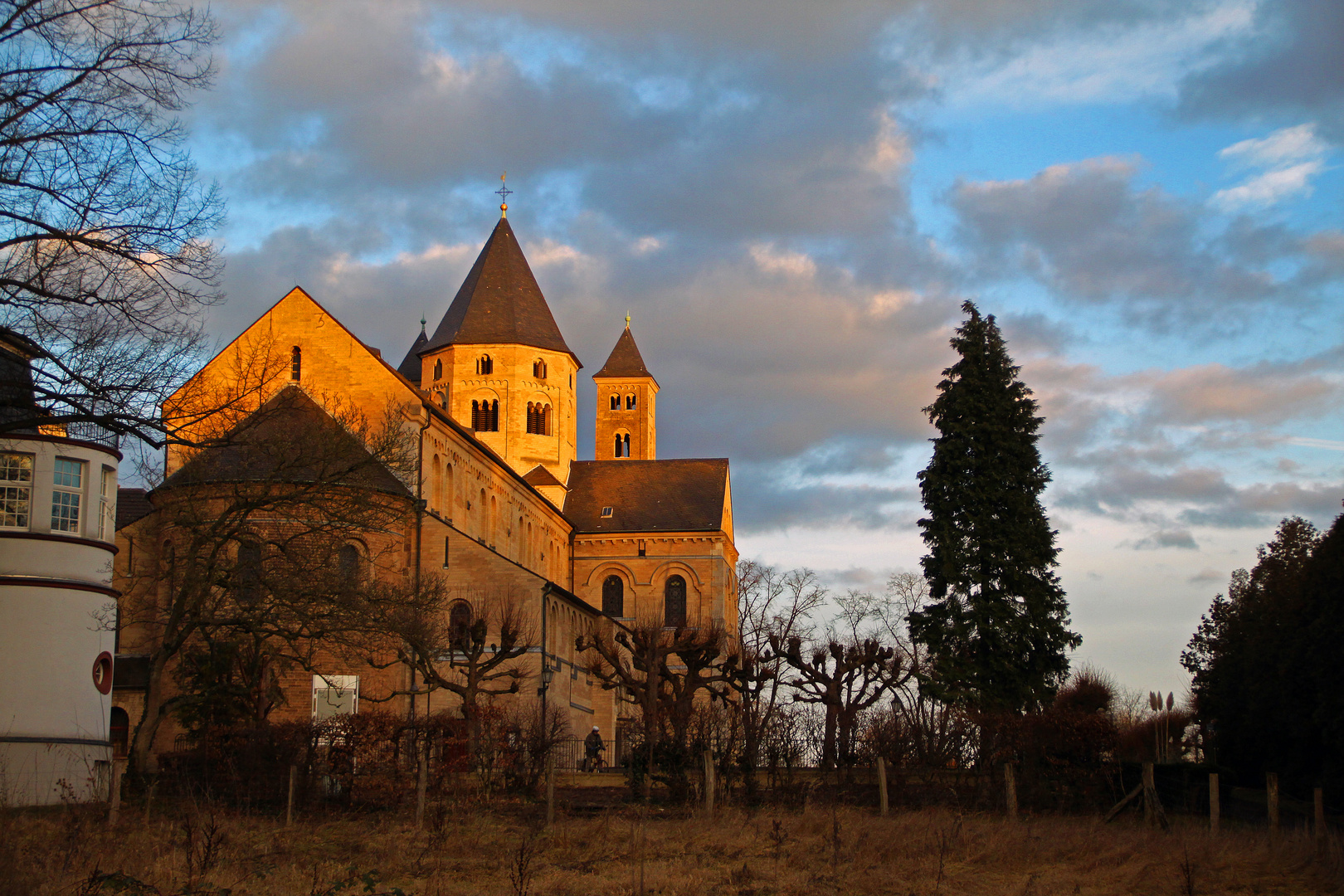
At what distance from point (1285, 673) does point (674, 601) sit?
36.7m

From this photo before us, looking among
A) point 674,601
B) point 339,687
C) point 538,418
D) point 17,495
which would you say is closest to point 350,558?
point 339,687

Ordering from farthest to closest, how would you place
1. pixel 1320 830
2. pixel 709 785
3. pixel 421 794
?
pixel 709 785, pixel 421 794, pixel 1320 830

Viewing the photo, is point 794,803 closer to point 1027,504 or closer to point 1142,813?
Result: point 1142,813

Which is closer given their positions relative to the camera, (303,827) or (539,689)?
(303,827)

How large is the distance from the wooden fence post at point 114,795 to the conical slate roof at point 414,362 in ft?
173

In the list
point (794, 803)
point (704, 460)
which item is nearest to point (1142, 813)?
point (794, 803)

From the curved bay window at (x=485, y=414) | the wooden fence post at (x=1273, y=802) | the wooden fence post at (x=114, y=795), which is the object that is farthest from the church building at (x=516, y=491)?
the wooden fence post at (x=1273, y=802)

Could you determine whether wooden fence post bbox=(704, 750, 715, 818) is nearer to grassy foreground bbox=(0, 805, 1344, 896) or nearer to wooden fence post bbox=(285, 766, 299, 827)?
grassy foreground bbox=(0, 805, 1344, 896)

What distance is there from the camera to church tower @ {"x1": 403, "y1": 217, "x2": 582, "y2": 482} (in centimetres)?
6159

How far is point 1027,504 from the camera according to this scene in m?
35.5

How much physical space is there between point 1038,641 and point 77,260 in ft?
89.5

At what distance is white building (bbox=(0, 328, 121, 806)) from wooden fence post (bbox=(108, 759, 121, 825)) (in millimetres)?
5470

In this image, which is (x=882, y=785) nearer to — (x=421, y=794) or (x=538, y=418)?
(x=421, y=794)

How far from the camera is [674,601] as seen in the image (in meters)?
62.8
